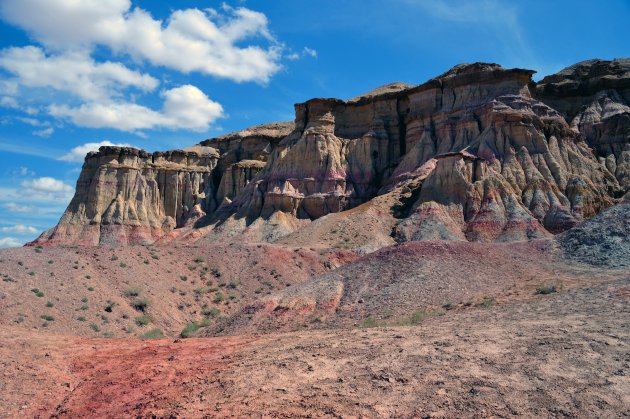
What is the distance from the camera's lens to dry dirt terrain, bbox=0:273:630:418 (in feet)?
33.3

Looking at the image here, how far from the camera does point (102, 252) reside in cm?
3472

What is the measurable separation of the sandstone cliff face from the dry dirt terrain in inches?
1255

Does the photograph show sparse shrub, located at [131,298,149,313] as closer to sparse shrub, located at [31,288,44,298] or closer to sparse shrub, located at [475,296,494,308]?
sparse shrub, located at [31,288,44,298]

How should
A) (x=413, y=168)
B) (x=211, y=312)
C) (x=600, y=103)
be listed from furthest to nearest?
1. (x=600, y=103)
2. (x=413, y=168)
3. (x=211, y=312)

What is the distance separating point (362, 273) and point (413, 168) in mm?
38349

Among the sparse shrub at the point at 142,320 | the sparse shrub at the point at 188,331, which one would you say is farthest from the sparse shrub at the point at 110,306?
the sparse shrub at the point at 188,331

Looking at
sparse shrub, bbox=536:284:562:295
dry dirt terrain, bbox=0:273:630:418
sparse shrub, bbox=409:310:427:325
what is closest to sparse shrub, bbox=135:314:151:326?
dry dirt terrain, bbox=0:273:630:418

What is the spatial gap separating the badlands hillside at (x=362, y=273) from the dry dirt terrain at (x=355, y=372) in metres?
0.06

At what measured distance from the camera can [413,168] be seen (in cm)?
6247

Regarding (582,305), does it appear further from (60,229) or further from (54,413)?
(60,229)

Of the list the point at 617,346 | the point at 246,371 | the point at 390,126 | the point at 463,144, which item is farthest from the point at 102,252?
the point at 390,126

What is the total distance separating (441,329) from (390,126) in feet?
189

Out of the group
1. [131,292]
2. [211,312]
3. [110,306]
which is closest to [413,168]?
[211,312]

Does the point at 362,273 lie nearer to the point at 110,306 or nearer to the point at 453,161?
the point at 110,306
